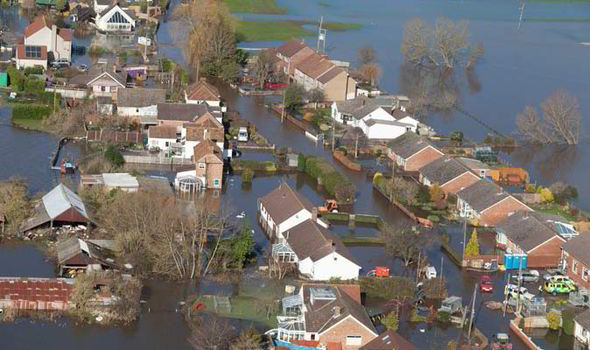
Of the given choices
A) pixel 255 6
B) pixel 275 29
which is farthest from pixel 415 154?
pixel 255 6

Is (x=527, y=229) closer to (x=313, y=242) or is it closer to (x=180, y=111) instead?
(x=313, y=242)

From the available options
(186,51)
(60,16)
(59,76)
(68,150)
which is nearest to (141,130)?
(68,150)

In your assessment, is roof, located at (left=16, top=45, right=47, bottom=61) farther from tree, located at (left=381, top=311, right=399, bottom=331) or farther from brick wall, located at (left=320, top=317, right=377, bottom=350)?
brick wall, located at (left=320, top=317, right=377, bottom=350)

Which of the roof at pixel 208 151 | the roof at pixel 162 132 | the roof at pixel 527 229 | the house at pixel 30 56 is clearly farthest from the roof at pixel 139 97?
the roof at pixel 527 229

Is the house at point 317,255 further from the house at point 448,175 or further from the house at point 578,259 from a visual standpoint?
the house at point 448,175

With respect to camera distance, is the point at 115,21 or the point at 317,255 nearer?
the point at 317,255

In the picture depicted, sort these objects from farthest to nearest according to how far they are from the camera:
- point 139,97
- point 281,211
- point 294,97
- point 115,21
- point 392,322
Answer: point 115,21 < point 294,97 < point 139,97 < point 281,211 < point 392,322

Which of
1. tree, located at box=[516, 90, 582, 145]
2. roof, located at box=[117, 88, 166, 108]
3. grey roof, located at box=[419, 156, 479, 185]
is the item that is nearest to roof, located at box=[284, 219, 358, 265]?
grey roof, located at box=[419, 156, 479, 185]
